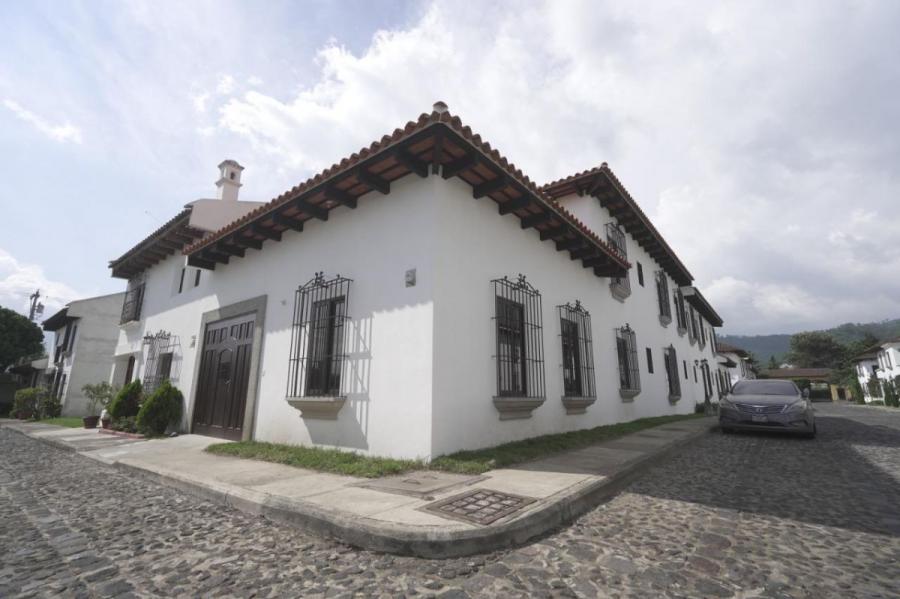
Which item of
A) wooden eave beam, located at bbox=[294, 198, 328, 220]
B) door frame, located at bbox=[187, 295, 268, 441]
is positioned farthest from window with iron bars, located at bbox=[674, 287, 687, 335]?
door frame, located at bbox=[187, 295, 268, 441]

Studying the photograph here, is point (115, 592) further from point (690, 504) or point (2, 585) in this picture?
point (690, 504)

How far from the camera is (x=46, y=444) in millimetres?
8352

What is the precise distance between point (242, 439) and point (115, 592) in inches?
210

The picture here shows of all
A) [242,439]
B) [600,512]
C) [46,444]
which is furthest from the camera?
[46,444]

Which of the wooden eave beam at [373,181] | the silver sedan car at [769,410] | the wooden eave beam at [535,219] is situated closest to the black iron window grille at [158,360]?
the wooden eave beam at [373,181]

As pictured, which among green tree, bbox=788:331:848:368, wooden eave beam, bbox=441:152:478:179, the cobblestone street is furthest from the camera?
green tree, bbox=788:331:848:368

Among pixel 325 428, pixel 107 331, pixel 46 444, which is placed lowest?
pixel 46 444

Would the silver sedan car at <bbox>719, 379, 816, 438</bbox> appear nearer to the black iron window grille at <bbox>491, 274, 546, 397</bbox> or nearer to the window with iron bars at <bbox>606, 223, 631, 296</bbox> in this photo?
the window with iron bars at <bbox>606, 223, 631, 296</bbox>

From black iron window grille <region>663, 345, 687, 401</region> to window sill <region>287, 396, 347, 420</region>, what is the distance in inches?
457

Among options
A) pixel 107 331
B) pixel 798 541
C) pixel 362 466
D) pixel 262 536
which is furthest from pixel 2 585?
pixel 107 331

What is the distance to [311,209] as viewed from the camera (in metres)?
6.46

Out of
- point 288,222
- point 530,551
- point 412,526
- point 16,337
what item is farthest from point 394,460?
point 16,337

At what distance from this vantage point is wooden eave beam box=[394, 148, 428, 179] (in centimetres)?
503

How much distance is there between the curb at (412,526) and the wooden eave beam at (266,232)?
4.52m
